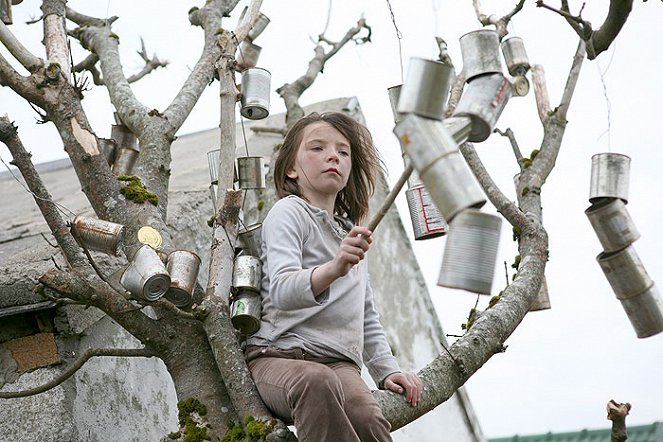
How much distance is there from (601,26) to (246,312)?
1.72 metres

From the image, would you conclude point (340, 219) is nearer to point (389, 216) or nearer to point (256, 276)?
point (256, 276)

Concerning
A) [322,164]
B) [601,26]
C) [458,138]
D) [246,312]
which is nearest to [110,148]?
[322,164]

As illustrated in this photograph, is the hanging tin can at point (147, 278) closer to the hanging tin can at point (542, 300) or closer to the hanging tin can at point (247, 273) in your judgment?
the hanging tin can at point (247, 273)

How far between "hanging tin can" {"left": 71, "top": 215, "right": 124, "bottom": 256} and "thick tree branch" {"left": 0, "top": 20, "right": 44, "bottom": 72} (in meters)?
0.70

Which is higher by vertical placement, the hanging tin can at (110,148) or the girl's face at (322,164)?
the hanging tin can at (110,148)

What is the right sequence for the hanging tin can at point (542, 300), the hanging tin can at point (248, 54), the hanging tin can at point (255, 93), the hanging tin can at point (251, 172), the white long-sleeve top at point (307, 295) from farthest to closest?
the hanging tin can at point (248, 54) → the hanging tin can at point (255, 93) → the hanging tin can at point (251, 172) → the hanging tin can at point (542, 300) → the white long-sleeve top at point (307, 295)

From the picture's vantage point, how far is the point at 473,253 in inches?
91.4

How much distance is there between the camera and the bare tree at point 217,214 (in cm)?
297

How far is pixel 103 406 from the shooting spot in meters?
3.80

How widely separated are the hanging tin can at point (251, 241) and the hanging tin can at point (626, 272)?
123 centimetres

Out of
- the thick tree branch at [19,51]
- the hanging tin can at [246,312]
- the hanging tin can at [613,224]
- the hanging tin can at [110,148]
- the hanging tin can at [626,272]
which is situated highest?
the thick tree branch at [19,51]

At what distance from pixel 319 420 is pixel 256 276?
0.72 metres

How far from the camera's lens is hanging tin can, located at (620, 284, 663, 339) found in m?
3.25

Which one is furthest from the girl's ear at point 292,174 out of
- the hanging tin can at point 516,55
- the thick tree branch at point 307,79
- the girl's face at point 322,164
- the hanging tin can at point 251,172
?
the thick tree branch at point 307,79
